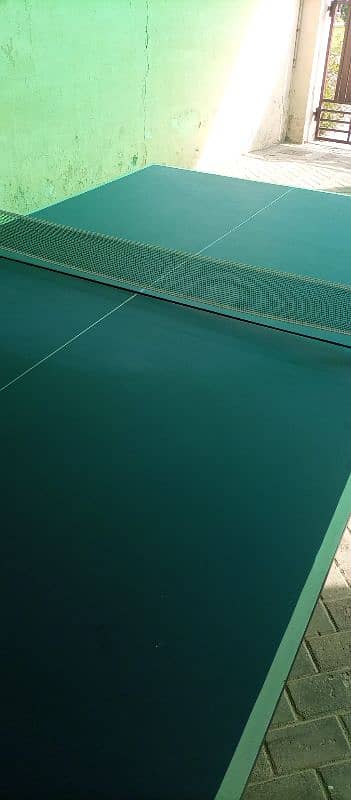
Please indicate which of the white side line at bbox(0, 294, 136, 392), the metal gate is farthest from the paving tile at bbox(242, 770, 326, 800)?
the metal gate

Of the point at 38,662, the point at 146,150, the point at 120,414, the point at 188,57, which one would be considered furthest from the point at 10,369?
the point at 188,57

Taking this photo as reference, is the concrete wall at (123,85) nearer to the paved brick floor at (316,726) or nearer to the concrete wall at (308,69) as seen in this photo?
the concrete wall at (308,69)

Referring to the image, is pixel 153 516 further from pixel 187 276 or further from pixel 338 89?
pixel 338 89

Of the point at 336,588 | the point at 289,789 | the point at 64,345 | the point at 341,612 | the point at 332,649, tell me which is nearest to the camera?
the point at 289,789

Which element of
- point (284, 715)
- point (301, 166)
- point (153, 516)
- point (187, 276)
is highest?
point (187, 276)

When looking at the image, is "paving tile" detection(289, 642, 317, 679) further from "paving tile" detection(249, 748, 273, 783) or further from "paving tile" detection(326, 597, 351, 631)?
"paving tile" detection(249, 748, 273, 783)

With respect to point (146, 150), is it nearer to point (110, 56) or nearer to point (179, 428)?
point (110, 56)

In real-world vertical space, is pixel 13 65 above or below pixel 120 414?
above

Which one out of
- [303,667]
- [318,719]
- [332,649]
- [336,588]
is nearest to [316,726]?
[318,719]
